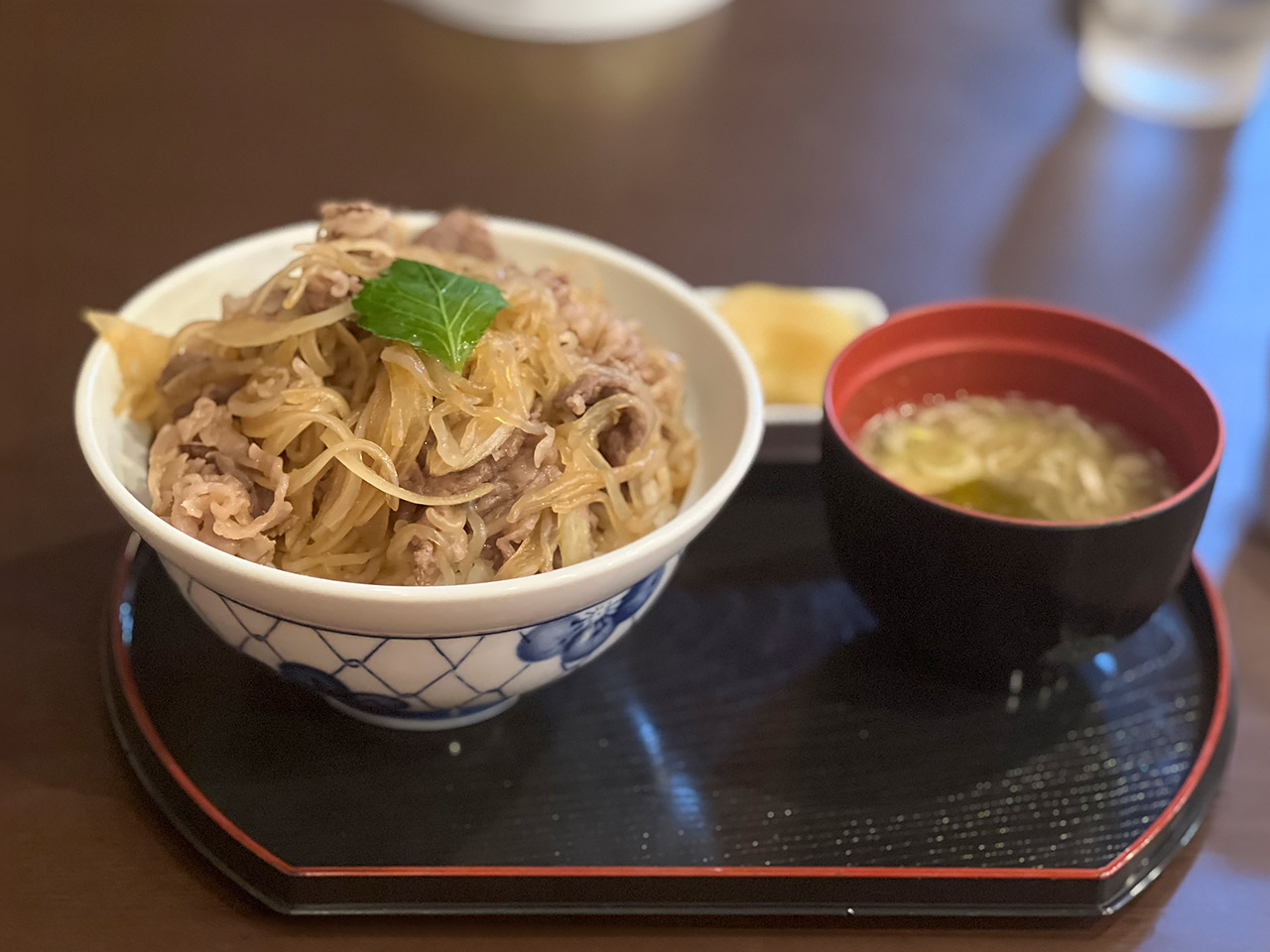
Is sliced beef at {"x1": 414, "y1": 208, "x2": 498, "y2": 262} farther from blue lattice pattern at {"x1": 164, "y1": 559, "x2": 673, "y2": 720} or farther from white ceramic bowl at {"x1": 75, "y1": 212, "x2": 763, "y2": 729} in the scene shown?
blue lattice pattern at {"x1": 164, "y1": 559, "x2": 673, "y2": 720}

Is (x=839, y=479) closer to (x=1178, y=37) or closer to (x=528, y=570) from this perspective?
(x=528, y=570)

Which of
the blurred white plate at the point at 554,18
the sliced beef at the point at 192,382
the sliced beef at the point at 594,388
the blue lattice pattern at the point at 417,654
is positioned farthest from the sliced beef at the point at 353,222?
the blurred white plate at the point at 554,18

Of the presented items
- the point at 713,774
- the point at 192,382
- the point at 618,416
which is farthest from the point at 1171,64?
the point at 192,382

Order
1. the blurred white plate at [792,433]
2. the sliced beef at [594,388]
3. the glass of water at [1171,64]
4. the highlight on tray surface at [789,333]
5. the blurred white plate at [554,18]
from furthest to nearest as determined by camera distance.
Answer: the blurred white plate at [554,18] < the glass of water at [1171,64] < the highlight on tray surface at [789,333] < the blurred white plate at [792,433] < the sliced beef at [594,388]

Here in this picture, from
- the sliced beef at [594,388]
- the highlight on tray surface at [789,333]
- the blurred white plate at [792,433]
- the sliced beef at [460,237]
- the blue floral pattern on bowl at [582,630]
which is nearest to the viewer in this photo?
the blue floral pattern on bowl at [582,630]

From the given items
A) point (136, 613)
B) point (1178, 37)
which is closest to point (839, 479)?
point (136, 613)

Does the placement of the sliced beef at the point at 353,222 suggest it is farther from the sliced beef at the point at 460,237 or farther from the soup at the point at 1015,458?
the soup at the point at 1015,458

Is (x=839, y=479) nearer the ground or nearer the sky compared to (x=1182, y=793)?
nearer the sky
